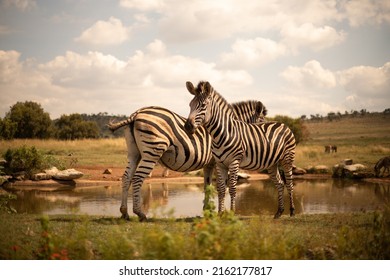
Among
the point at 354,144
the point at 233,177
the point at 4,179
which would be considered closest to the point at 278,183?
the point at 233,177

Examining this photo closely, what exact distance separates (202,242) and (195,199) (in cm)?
847

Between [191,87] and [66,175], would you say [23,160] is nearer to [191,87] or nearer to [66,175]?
[66,175]

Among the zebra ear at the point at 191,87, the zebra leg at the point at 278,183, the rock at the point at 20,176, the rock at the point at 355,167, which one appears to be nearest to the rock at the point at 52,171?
the rock at the point at 20,176

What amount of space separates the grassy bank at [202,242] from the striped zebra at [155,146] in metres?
1.37

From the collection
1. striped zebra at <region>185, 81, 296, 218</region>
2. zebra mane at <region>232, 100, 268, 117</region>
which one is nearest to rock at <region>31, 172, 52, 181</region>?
zebra mane at <region>232, 100, 268, 117</region>

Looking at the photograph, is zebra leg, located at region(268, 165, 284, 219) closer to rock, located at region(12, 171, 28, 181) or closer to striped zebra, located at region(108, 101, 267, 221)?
striped zebra, located at region(108, 101, 267, 221)

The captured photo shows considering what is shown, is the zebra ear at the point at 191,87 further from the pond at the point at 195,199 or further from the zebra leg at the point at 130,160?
the pond at the point at 195,199

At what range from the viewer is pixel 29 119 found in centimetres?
1752

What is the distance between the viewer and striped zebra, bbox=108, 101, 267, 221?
27.8ft

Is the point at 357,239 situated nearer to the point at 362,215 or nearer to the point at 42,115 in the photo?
the point at 362,215

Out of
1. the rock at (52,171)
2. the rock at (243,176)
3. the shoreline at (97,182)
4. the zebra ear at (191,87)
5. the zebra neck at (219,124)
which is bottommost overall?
the shoreline at (97,182)

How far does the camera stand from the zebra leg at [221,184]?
344 inches
